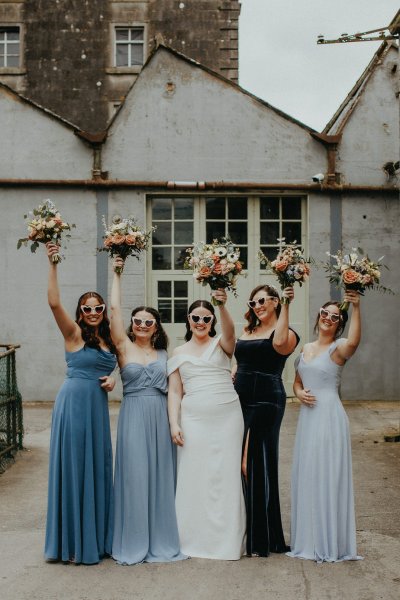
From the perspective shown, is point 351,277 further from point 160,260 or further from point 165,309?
point 160,260

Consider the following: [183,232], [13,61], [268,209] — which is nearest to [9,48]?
[13,61]

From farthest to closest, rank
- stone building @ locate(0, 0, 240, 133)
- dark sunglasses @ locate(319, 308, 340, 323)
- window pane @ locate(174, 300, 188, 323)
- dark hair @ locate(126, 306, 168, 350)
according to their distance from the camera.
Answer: stone building @ locate(0, 0, 240, 133)
window pane @ locate(174, 300, 188, 323)
dark hair @ locate(126, 306, 168, 350)
dark sunglasses @ locate(319, 308, 340, 323)

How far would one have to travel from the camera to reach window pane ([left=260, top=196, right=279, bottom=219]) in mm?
14469

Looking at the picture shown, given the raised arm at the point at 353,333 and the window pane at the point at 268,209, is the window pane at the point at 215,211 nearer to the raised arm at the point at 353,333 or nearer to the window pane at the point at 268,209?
the window pane at the point at 268,209

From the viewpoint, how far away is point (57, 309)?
577cm

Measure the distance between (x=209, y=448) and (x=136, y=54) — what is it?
17271 mm

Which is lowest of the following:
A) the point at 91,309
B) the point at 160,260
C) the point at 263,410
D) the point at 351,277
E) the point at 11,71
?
the point at 263,410

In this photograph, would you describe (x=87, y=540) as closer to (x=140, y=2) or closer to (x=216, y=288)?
(x=216, y=288)

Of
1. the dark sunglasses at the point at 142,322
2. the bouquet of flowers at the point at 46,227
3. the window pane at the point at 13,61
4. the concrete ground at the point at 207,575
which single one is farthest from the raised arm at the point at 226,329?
the window pane at the point at 13,61

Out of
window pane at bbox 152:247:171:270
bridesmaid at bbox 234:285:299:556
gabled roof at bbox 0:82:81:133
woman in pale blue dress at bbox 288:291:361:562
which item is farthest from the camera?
window pane at bbox 152:247:171:270

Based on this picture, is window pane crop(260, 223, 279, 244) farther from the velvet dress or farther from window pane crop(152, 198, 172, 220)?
the velvet dress

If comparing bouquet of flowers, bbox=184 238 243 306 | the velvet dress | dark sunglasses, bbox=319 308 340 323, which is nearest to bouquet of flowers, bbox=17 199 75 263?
bouquet of flowers, bbox=184 238 243 306

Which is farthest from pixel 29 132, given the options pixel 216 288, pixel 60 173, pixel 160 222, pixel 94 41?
pixel 216 288

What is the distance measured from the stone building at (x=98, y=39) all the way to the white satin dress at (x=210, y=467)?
16.3 meters
